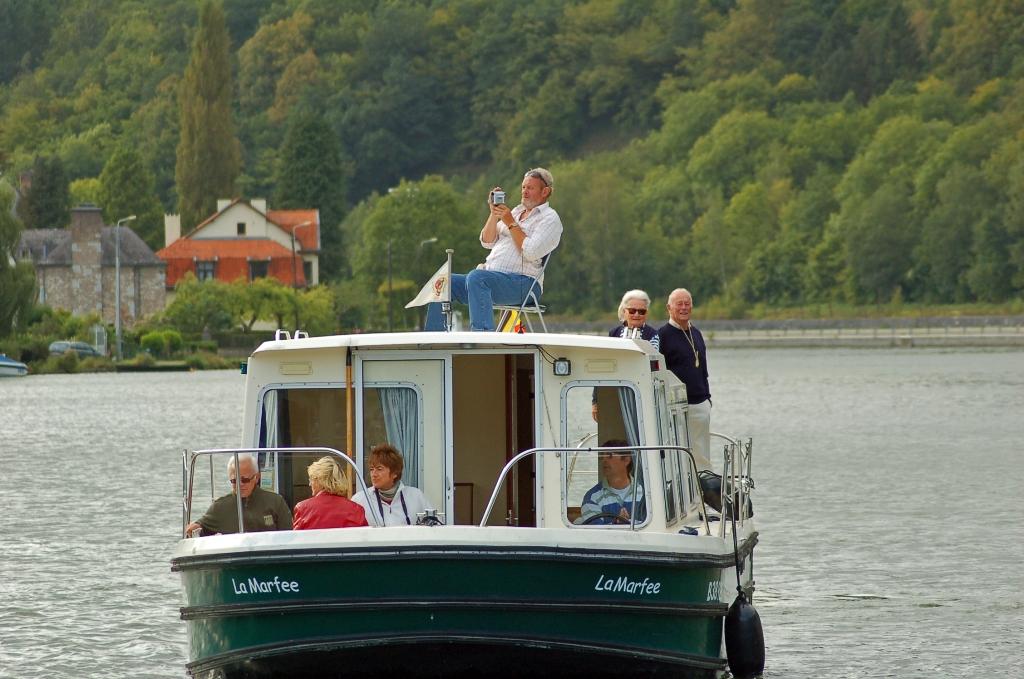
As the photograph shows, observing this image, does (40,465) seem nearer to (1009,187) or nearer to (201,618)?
(201,618)

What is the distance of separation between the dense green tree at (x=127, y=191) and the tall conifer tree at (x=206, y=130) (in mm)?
15643

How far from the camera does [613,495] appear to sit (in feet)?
42.5

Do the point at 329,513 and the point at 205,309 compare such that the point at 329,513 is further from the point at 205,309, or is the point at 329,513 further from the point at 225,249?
the point at 225,249

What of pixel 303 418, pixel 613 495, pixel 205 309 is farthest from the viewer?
pixel 205 309

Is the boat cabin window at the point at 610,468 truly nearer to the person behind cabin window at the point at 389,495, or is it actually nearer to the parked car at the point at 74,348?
the person behind cabin window at the point at 389,495

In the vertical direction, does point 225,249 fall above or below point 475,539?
above

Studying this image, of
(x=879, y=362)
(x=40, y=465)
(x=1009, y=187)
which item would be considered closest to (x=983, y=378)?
(x=879, y=362)

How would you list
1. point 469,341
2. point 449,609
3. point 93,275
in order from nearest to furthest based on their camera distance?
1. point 449,609
2. point 469,341
3. point 93,275

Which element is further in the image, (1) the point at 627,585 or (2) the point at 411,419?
(2) the point at 411,419

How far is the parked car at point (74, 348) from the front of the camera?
9756 cm

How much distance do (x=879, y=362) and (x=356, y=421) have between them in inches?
3508

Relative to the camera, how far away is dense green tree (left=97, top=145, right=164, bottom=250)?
185000 mm

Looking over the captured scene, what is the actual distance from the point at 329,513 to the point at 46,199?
147 meters

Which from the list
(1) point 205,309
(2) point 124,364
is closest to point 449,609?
(2) point 124,364
